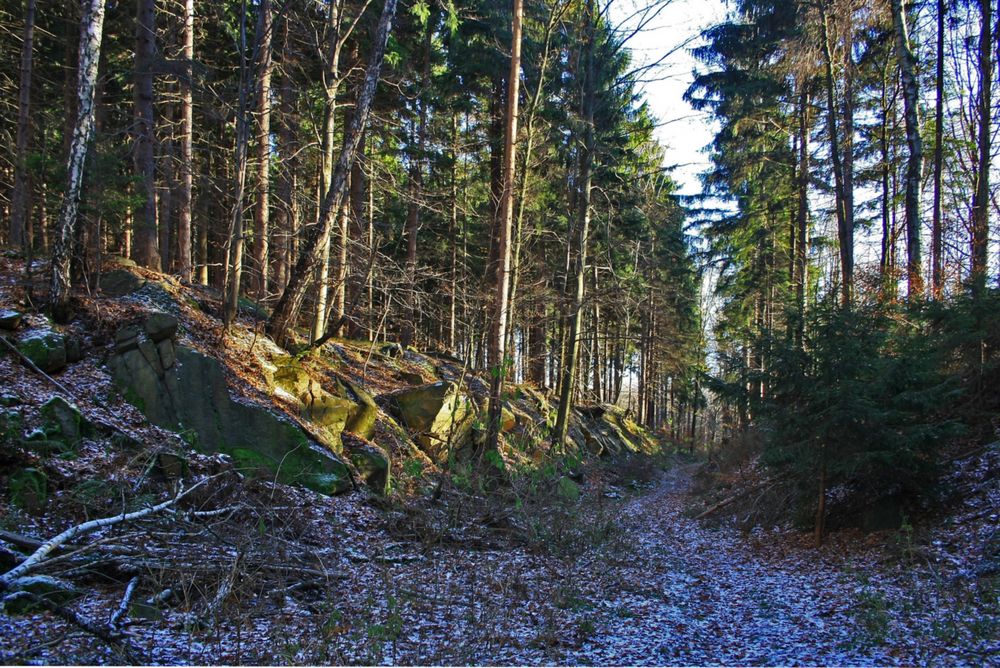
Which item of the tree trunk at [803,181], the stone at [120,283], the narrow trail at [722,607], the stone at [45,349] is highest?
the tree trunk at [803,181]

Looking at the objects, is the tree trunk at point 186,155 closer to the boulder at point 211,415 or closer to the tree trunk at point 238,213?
the tree trunk at point 238,213

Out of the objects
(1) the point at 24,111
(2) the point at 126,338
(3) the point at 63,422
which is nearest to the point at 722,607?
(3) the point at 63,422

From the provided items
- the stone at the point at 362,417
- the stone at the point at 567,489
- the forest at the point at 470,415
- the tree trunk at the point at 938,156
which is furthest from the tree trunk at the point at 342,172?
the tree trunk at the point at 938,156

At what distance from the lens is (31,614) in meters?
4.17

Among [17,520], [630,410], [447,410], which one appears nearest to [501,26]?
[447,410]

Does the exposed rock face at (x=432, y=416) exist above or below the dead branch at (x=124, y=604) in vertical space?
above

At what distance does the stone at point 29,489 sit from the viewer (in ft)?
18.3

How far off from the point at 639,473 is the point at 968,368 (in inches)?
460

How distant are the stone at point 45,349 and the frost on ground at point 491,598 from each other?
11.1 feet

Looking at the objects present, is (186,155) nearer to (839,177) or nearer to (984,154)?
(839,177)

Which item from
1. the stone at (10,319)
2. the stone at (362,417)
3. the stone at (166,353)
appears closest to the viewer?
the stone at (10,319)

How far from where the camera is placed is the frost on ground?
14.4 ft

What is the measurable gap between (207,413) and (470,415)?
6.16 m

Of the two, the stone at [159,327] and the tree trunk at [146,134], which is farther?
the tree trunk at [146,134]
